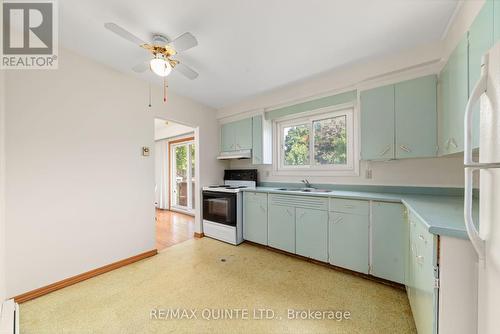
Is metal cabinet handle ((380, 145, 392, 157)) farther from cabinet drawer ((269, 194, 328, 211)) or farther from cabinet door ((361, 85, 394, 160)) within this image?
cabinet drawer ((269, 194, 328, 211))

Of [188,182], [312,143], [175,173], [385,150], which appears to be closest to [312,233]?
[385,150]

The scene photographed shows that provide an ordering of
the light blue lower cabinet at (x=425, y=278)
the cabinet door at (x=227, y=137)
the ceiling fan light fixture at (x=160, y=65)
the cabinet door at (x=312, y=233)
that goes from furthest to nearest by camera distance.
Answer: the cabinet door at (x=227, y=137), the cabinet door at (x=312, y=233), the ceiling fan light fixture at (x=160, y=65), the light blue lower cabinet at (x=425, y=278)

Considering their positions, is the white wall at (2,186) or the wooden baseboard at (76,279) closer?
the white wall at (2,186)

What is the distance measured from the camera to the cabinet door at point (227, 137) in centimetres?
369

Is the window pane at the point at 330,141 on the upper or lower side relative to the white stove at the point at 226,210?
upper

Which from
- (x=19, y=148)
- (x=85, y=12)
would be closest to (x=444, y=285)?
(x=85, y=12)

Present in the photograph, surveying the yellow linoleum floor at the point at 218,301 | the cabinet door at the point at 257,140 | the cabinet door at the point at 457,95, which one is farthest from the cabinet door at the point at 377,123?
the cabinet door at the point at 257,140

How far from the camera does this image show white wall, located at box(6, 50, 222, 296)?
1747mm

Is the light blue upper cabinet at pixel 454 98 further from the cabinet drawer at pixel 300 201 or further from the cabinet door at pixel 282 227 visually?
the cabinet door at pixel 282 227

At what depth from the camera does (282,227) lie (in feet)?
8.80

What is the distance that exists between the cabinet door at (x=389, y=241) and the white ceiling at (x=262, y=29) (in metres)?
1.66

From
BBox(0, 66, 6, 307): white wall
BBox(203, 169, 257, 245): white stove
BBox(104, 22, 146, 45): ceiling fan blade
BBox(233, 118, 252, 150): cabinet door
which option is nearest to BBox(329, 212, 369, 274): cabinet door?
BBox(203, 169, 257, 245): white stove

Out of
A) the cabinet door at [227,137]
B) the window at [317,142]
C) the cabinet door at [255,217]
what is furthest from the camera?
the cabinet door at [227,137]

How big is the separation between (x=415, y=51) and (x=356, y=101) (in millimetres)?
712
